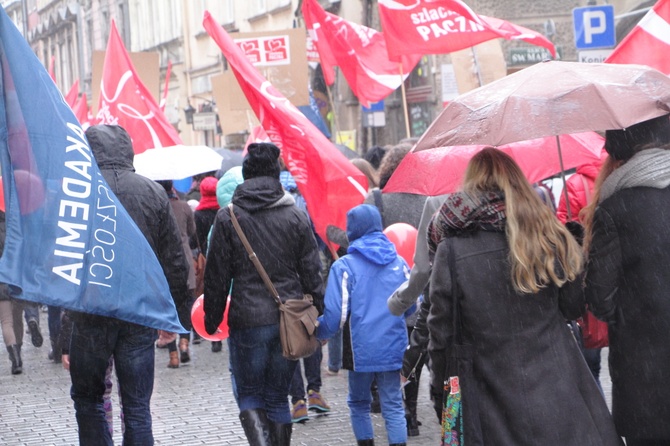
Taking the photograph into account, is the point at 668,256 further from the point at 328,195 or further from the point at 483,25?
the point at 483,25

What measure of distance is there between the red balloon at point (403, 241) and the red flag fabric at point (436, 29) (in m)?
3.05

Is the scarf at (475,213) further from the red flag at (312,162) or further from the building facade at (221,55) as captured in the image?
the building facade at (221,55)

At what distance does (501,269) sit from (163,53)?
35725mm

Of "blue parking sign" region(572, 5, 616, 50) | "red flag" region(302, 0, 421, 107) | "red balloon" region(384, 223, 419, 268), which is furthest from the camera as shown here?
"blue parking sign" region(572, 5, 616, 50)

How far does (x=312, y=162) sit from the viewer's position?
7922 mm

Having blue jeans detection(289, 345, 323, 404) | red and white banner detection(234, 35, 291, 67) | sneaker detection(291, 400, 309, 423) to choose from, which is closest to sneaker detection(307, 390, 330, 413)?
blue jeans detection(289, 345, 323, 404)

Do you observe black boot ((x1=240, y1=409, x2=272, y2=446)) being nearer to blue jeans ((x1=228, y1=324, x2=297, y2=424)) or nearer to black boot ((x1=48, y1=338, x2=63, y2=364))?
blue jeans ((x1=228, y1=324, x2=297, y2=424))

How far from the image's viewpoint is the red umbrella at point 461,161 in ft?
18.9

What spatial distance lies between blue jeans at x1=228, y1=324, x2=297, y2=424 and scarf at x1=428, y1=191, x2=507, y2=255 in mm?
1992

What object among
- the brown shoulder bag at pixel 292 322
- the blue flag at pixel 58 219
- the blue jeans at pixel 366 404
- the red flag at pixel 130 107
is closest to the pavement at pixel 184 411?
the blue jeans at pixel 366 404

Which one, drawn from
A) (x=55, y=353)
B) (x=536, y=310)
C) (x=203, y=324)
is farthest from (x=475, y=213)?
(x=55, y=353)

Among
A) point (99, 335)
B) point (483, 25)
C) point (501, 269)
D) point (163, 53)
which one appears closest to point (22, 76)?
point (99, 335)

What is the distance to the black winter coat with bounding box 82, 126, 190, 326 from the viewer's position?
5.98 meters

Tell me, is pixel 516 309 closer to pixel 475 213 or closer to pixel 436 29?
pixel 475 213
